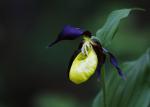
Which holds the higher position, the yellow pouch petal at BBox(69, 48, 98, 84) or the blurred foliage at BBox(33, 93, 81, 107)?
the yellow pouch petal at BBox(69, 48, 98, 84)

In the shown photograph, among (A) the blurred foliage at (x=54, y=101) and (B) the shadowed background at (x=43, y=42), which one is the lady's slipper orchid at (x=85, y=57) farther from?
(B) the shadowed background at (x=43, y=42)

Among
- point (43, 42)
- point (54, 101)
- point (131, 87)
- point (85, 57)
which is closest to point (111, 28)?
point (85, 57)

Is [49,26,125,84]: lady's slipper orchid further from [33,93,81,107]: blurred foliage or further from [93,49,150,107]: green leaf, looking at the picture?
[33,93,81,107]: blurred foliage

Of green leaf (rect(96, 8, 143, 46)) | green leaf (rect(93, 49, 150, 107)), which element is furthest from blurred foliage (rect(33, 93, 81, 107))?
green leaf (rect(96, 8, 143, 46))

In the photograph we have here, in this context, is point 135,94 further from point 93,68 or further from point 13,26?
point 13,26

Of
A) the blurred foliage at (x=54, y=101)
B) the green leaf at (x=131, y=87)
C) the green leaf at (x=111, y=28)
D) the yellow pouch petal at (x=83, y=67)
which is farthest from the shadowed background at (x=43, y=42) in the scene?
the yellow pouch petal at (x=83, y=67)

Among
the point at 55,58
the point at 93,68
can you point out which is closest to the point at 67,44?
the point at 55,58

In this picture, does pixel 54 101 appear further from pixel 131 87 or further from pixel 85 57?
pixel 85 57
